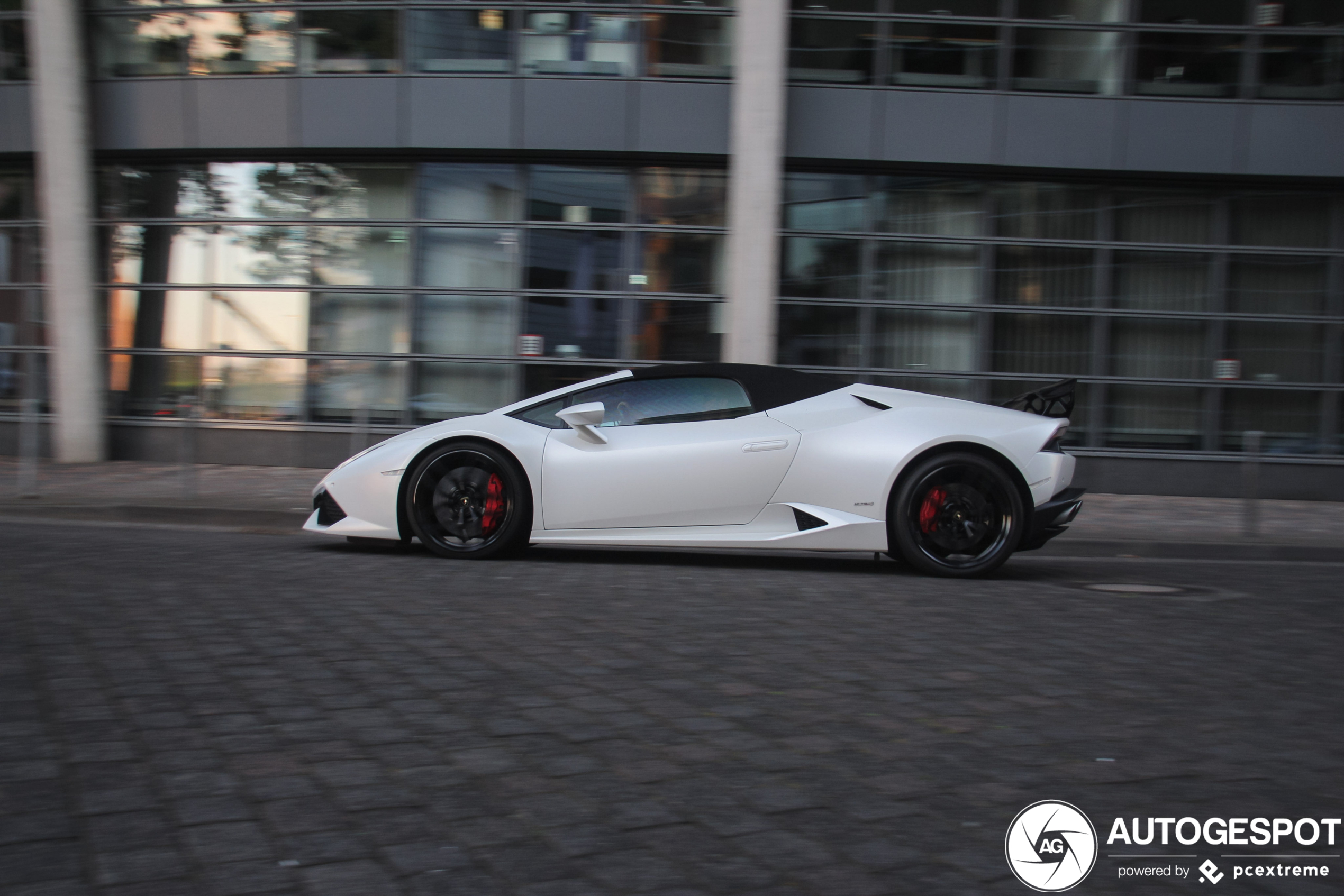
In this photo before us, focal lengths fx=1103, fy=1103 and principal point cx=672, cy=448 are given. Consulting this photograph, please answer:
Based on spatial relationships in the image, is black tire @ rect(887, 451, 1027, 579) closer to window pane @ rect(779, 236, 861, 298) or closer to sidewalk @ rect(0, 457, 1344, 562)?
sidewalk @ rect(0, 457, 1344, 562)

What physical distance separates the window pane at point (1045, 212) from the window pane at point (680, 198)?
11.4 ft

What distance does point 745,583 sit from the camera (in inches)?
234

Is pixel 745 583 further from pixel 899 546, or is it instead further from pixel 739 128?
pixel 739 128

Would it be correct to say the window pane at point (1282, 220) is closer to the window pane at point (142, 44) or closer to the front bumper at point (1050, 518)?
the front bumper at point (1050, 518)

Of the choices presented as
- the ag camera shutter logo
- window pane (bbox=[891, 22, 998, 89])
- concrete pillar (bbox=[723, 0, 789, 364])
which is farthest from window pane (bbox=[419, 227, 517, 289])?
the ag camera shutter logo

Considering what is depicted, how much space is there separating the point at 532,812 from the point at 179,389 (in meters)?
13.4

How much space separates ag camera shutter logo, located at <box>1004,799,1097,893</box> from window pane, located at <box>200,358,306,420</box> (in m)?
12.7

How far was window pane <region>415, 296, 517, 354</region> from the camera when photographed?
13.8 m

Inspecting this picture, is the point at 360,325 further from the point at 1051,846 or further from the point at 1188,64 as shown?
the point at 1051,846

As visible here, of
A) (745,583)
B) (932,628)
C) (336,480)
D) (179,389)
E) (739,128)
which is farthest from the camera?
(179,389)

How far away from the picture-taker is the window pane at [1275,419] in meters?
13.6

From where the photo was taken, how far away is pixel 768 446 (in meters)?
6.18

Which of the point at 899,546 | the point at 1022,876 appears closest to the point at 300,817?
the point at 1022,876

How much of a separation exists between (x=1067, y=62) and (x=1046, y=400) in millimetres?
8670
